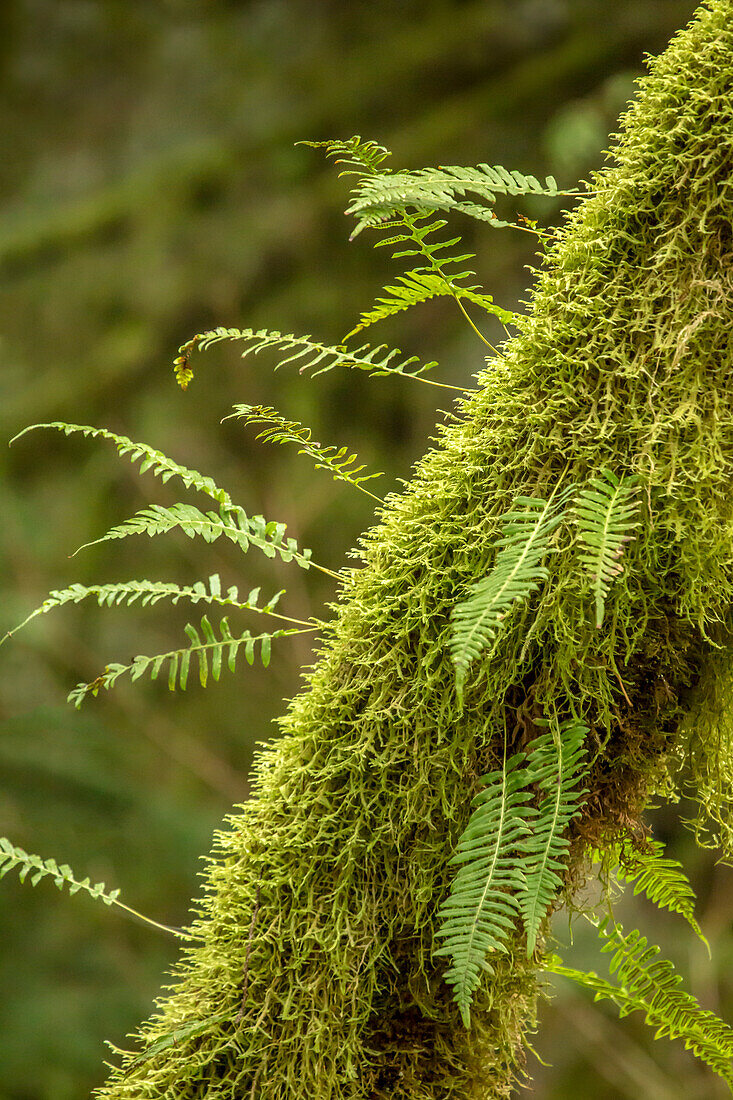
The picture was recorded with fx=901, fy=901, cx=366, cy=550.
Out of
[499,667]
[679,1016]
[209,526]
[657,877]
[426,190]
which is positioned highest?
[426,190]

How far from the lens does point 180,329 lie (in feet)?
11.0

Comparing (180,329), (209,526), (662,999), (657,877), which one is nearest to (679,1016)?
(662,999)

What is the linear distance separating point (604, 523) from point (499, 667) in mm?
195

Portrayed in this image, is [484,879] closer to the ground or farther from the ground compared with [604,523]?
closer to the ground

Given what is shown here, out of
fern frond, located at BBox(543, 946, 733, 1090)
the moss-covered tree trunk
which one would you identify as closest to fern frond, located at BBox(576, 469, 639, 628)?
the moss-covered tree trunk

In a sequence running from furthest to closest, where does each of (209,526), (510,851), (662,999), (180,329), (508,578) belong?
1. (180,329)
2. (662,999)
3. (209,526)
4. (510,851)
5. (508,578)

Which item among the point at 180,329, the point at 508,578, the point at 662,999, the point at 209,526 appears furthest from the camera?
the point at 180,329

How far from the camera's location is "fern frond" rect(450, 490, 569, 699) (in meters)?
0.76

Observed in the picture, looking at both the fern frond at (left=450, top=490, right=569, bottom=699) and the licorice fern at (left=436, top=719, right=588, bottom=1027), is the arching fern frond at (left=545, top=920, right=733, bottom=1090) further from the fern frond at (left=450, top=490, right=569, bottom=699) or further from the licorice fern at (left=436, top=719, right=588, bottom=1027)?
the fern frond at (left=450, top=490, right=569, bottom=699)

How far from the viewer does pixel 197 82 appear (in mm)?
3881

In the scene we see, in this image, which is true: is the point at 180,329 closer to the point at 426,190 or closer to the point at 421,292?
the point at 421,292

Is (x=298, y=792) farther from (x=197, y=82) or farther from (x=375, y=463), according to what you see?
(x=197, y=82)

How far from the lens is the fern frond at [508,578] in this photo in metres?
0.76

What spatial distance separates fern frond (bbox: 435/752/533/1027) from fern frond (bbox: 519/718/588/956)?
0.5 inches
